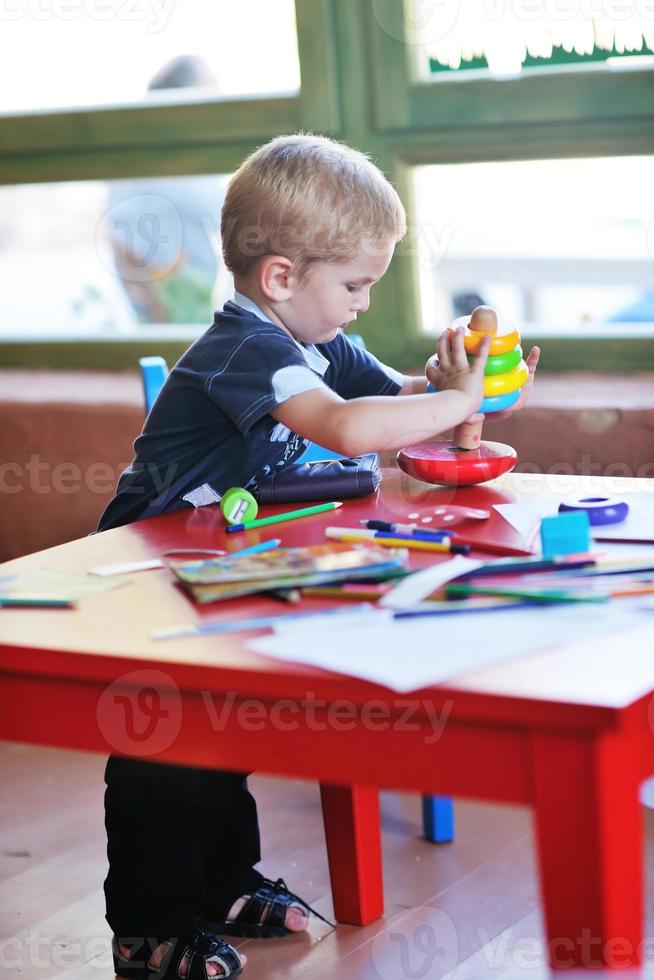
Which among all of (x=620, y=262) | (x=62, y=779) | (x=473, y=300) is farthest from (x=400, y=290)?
(x=62, y=779)

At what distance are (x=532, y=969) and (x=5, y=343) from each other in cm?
167

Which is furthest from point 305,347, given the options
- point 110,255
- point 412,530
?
point 110,255

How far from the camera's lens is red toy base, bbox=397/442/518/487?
1.26 metres

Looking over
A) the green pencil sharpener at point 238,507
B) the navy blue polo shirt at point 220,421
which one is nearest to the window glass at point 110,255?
the navy blue polo shirt at point 220,421

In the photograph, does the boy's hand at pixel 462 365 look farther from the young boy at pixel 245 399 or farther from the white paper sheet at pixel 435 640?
the white paper sheet at pixel 435 640

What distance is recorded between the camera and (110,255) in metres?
2.42

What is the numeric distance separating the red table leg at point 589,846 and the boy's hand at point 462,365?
0.58 metres

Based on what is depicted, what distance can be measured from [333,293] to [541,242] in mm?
775

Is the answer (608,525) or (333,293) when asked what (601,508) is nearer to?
(608,525)

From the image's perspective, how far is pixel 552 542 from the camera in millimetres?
972

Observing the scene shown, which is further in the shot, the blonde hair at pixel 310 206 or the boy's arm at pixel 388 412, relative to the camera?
the blonde hair at pixel 310 206
